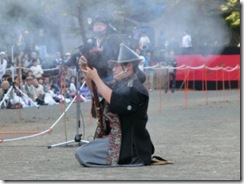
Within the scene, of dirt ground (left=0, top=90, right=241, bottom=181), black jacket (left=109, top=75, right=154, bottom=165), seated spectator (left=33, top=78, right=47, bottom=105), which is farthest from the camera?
seated spectator (left=33, top=78, right=47, bottom=105)

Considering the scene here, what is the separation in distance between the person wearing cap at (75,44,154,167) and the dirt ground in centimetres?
16

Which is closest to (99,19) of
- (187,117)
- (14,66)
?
(14,66)

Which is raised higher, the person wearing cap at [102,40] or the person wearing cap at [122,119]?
the person wearing cap at [102,40]

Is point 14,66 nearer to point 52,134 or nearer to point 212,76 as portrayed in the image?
→ point 52,134

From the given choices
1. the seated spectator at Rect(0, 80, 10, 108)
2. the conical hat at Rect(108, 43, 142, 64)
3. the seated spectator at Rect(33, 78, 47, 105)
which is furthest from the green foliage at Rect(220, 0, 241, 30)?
the seated spectator at Rect(33, 78, 47, 105)

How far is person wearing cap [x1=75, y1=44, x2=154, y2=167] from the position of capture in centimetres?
766

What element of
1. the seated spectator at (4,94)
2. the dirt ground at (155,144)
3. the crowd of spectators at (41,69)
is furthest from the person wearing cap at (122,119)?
the seated spectator at (4,94)

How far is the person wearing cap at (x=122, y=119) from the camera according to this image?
7.66m

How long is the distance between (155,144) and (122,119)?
2.12 meters

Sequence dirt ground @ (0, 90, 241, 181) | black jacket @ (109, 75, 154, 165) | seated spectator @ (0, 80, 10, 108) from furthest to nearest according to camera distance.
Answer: seated spectator @ (0, 80, 10, 108)
black jacket @ (109, 75, 154, 165)
dirt ground @ (0, 90, 241, 181)

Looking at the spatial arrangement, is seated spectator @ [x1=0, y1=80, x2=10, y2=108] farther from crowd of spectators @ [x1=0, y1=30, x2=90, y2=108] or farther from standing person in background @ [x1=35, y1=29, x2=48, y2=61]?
standing person in background @ [x1=35, y1=29, x2=48, y2=61]

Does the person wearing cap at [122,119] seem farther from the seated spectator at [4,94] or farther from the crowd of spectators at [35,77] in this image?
the seated spectator at [4,94]

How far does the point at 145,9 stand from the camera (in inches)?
290

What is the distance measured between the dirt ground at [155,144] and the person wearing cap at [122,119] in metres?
0.16
